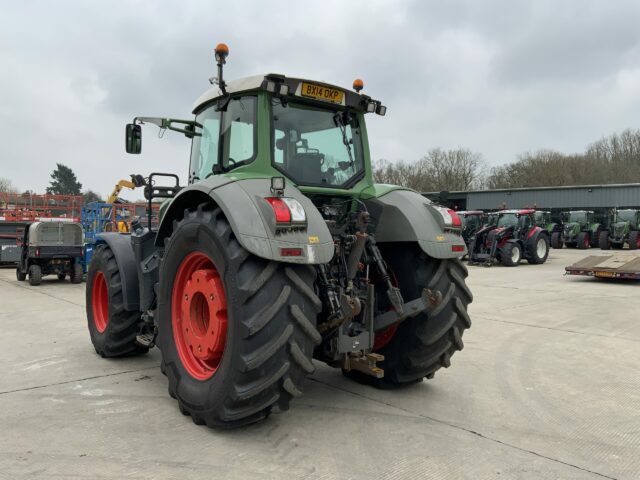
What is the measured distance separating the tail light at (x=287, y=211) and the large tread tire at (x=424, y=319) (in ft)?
3.79

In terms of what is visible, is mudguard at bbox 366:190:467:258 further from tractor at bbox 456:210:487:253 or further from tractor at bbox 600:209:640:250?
tractor at bbox 600:209:640:250

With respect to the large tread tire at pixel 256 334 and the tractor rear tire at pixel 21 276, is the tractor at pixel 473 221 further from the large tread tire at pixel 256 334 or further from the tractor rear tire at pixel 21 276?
the large tread tire at pixel 256 334

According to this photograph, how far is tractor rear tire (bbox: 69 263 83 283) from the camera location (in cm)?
1278

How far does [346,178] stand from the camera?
4.09 m

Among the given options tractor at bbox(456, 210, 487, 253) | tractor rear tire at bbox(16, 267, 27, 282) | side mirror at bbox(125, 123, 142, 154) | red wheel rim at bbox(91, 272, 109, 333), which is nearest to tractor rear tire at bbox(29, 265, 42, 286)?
tractor rear tire at bbox(16, 267, 27, 282)

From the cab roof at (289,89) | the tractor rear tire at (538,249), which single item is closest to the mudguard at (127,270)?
the cab roof at (289,89)

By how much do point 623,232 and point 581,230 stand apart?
2.59m

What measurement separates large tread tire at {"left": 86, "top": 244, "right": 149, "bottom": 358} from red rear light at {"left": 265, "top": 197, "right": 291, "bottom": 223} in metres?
2.45

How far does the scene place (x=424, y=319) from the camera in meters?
3.71

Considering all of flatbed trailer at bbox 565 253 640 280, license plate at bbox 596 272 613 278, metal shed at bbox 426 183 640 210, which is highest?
metal shed at bbox 426 183 640 210

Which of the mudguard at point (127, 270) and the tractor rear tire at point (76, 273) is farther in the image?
the tractor rear tire at point (76, 273)

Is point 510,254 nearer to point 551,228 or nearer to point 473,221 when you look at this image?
point 473,221

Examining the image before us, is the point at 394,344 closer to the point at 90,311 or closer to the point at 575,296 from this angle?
the point at 90,311

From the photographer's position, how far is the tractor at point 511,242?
1816 centimetres
